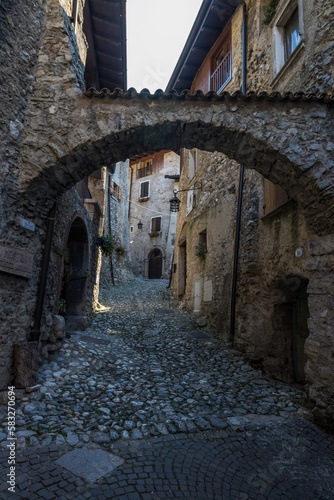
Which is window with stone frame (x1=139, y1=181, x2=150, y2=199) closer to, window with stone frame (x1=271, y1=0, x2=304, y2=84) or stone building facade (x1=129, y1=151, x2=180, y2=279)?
stone building facade (x1=129, y1=151, x2=180, y2=279)

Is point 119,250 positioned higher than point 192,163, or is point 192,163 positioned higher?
point 192,163

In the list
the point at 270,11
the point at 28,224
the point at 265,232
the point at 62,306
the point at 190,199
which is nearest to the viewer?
the point at 28,224

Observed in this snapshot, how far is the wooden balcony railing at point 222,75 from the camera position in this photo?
781 centimetres

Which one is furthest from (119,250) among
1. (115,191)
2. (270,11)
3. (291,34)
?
(291,34)

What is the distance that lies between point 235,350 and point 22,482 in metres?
4.35

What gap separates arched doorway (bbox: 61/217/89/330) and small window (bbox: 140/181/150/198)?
16972 millimetres

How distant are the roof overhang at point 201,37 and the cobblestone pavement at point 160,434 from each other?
8.60 meters

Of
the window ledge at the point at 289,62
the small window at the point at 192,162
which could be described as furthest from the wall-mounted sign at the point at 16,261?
the small window at the point at 192,162

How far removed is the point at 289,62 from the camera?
497 cm

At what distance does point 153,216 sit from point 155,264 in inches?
149

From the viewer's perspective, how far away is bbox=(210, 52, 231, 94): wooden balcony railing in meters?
7.81

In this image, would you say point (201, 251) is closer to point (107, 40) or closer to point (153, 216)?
→ point (107, 40)

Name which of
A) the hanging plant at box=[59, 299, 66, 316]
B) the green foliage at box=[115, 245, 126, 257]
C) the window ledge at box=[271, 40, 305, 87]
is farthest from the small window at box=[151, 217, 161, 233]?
the window ledge at box=[271, 40, 305, 87]

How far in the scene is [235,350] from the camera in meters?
5.75
